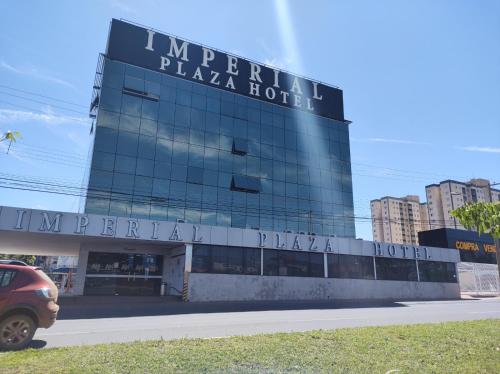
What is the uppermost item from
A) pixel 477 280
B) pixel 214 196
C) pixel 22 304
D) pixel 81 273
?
pixel 214 196

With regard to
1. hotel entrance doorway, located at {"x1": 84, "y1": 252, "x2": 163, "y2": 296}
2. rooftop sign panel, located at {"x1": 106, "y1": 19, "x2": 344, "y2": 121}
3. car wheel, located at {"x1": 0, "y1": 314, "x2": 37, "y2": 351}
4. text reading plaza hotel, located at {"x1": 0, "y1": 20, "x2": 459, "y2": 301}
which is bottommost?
car wheel, located at {"x1": 0, "y1": 314, "x2": 37, "y2": 351}

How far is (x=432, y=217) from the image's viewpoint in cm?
7156

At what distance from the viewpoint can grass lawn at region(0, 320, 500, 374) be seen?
611 cm

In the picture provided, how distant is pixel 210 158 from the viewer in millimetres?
39312

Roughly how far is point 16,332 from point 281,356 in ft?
19.2

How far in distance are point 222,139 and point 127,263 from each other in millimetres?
17348

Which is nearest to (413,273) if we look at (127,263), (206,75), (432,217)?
(127,263)

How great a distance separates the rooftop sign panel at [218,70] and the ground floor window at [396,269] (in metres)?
21.8

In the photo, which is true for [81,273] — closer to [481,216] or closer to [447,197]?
[481,216]

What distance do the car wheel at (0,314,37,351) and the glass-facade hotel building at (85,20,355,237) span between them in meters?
25.1

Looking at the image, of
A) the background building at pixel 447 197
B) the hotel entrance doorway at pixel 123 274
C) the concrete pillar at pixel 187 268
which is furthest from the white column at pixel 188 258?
the background building at pixel 447 197

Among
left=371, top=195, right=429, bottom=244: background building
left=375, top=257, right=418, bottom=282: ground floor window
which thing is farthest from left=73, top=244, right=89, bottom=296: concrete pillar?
left=371, top=195, right=429, bottom=244: background building

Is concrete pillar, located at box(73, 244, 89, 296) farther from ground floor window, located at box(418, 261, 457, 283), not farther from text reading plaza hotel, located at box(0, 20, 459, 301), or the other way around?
ground floor window, located at box(418, 261, 457, 283)

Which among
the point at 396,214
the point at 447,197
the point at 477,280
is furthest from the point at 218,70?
the point at 396,214
